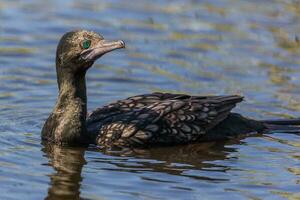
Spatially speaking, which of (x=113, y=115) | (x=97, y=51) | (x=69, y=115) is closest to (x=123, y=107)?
(x=113, y=115)

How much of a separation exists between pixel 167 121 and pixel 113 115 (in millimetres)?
687

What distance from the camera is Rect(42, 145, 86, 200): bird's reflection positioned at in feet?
40.3

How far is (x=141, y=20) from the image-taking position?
68.2 ft

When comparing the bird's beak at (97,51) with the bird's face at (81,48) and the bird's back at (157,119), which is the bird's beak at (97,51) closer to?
the bird's face at (81,48)

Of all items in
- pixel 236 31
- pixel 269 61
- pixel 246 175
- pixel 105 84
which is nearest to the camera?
pixel 246 175

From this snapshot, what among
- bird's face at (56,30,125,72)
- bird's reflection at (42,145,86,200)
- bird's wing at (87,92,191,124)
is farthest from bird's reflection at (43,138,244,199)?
bird's face at (56,30,125,72)

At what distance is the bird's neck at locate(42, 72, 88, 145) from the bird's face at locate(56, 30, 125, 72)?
0.23m

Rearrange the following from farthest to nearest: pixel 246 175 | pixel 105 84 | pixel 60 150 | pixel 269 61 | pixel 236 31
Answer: pixel 236 31 → pixel 269 61 → pixel 105 84 → pixel 60 150 → pixel 246 175

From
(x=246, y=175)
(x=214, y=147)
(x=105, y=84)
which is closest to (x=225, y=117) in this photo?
(x=214, y=147)

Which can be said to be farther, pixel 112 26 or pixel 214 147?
pixel 112 26

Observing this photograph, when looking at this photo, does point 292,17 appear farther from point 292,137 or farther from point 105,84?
point 292,137

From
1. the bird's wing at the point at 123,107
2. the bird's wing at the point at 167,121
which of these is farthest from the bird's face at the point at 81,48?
the bird's wing at the point at 167,121

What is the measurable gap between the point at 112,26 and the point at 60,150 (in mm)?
6660

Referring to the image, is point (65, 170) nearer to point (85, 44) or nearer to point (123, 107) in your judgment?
point (123, 107)
